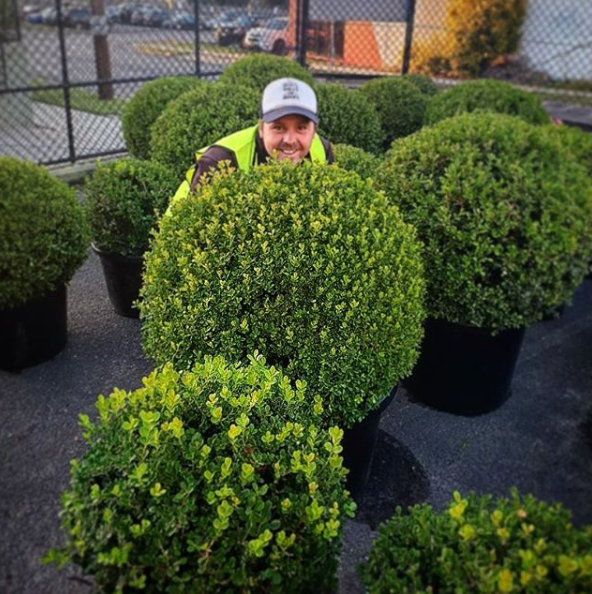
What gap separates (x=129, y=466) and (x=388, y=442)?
2.30 metres

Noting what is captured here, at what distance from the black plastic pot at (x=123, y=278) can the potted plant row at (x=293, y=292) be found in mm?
2058

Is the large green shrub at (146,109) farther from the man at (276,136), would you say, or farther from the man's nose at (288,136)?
the man's nose at (288,136)

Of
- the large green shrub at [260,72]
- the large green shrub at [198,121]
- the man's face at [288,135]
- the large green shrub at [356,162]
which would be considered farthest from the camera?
the large green shrub at [260,72]

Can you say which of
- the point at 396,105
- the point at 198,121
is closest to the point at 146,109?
the point at 198,121

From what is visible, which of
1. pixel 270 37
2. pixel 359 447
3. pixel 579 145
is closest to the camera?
pixel 359 447

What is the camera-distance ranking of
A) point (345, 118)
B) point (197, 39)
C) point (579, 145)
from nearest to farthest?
point (579, 145) < point (345, 118) < point (197, 39)

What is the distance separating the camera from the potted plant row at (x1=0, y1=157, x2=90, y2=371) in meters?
4.07

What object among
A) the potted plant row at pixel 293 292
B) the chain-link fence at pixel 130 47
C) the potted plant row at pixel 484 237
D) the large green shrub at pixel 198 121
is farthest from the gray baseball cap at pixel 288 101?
the chain-link fence at pixel 130 47

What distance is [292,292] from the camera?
279 cm

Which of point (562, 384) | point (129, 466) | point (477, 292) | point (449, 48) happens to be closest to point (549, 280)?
point (477, 292)

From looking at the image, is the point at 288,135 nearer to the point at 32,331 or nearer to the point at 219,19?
the point at 32,331

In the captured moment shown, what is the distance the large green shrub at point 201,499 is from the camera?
1.78 m

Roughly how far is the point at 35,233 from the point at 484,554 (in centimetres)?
358

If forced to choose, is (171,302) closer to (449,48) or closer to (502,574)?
(502,574)
